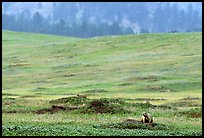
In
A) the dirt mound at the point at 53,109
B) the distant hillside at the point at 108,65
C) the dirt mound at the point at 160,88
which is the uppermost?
the distant hillside at the point at 108,65

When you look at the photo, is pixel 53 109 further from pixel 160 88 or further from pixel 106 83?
pixel 106 83

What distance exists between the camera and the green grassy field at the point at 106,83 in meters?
28.2

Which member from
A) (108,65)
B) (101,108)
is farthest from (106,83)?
(101,108)

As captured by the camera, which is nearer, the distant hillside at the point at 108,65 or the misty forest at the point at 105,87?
the misty forest at the point at 105,87

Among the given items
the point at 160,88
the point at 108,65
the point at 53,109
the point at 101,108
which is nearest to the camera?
the point at 101,108

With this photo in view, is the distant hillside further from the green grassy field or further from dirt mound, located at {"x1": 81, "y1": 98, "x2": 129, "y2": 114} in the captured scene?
dirt mound, located at {"x1": 81, "y1": 98, "x2": 129, "y2": 114}

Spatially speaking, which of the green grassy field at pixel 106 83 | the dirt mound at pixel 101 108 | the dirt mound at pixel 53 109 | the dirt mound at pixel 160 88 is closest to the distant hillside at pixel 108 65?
the green grassy field at pixel 106 83

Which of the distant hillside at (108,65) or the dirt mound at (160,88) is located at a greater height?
the distant hillside at (108,65)

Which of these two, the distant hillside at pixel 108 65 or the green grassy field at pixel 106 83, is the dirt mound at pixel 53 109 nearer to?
the green grassy field at pixel 106 83

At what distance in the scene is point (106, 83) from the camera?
271 ft

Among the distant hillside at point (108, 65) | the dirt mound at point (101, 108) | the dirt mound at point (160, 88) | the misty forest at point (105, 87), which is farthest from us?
the distant hillside at point (108, 65)

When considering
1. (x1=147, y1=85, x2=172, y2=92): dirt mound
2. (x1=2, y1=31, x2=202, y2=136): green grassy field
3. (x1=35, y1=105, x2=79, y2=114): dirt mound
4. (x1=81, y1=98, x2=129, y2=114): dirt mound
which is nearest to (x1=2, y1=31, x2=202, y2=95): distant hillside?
(x1=2, y1=31, x2=202, y2=136): green grassy field

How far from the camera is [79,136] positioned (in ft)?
67.2

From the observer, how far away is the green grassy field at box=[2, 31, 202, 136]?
92.6 feet
